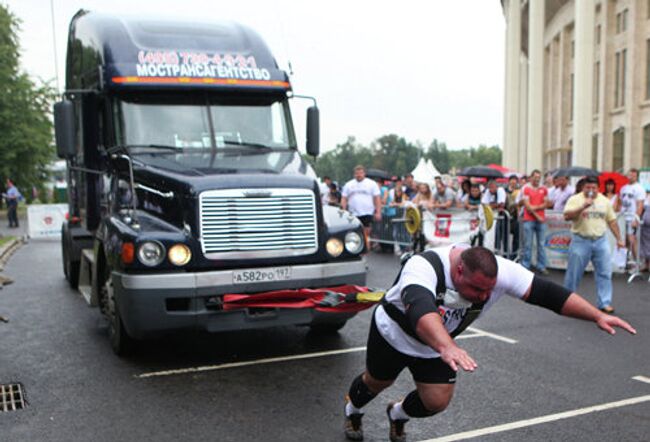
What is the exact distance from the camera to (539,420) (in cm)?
488

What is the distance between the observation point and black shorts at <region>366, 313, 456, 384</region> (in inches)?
155

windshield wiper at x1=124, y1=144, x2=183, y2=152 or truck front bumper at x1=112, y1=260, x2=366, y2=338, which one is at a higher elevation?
windshield wiper at x1=124, y1=144, x2=183, y2=152

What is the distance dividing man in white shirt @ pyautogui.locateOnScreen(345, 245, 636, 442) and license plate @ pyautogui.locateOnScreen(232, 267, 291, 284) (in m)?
1.94

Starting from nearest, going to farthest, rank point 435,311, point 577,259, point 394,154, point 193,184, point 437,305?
point 435,311
point 437,305
point 193,184
point 577,259
point 394,154

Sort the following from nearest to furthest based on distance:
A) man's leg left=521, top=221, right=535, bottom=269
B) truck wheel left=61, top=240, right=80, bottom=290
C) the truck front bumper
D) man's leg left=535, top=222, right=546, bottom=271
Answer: the truck front bumper, truck wheel left=61, top=240, right=80, bottom=290, man's leg left=535, top=222, right=546, bottom=271, man's leg left=521, top=221, right=535, bottom=269

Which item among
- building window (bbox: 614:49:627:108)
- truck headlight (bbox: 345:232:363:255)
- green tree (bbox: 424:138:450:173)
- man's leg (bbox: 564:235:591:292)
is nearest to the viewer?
truck headlight (bbox: 345:232:363:255)

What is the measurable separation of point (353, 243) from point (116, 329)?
2.46m

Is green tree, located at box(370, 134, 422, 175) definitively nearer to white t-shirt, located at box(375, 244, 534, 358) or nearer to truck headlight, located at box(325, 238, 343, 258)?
truck headlight, located at box(325, 238, 343, 258)

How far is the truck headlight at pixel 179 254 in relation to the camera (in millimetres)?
5895

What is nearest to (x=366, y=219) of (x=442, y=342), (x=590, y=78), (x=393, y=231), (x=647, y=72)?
(x=393, y=231)

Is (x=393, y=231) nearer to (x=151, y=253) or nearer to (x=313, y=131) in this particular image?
(x=313, y=131)

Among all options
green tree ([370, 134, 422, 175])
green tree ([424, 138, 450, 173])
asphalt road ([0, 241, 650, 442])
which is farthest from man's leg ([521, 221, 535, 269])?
green tree ([424, 138, 450, 173])

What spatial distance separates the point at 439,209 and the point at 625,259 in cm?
431

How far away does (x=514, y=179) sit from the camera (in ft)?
51.0
